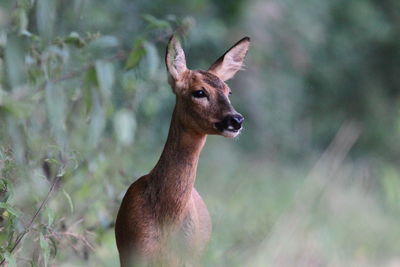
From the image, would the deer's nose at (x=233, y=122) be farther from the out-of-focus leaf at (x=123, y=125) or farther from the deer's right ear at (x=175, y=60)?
the out-of-focus leaf at (x=123, y=125)

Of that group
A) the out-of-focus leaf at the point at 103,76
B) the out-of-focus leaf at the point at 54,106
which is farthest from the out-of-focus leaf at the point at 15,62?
the out-of-focus leaf at the point at 103,76

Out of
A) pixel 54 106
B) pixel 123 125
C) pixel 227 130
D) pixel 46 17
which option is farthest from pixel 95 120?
pixel 123 125

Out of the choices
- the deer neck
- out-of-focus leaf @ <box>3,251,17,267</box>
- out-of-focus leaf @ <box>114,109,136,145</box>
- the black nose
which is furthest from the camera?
out-of-focus leaf @ <box>114,109,136,145</box>

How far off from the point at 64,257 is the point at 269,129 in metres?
8.55

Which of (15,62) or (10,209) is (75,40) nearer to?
(10,209)

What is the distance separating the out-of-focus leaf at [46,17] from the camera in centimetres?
330

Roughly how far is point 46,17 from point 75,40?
161 cm

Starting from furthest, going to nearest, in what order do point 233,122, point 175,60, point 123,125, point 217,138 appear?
1. point 217,138
2. point 123,125
3. point 175,60
4. point 233,122

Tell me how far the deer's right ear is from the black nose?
1.33ft

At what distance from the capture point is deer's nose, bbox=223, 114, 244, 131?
4398mm

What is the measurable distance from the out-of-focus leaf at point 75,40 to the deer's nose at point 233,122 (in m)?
0.99

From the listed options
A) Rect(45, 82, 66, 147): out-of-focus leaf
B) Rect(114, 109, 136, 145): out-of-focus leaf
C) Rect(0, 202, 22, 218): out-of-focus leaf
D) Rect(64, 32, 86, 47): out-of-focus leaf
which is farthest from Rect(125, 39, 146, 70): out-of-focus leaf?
Rect(45, 82, 66, 147): out-of-focus leaf

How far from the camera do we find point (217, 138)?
13656 millimetres

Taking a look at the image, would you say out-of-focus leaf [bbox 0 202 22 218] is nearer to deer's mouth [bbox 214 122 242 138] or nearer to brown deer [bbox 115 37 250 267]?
brown deer [bbox 115 37 250 267]
